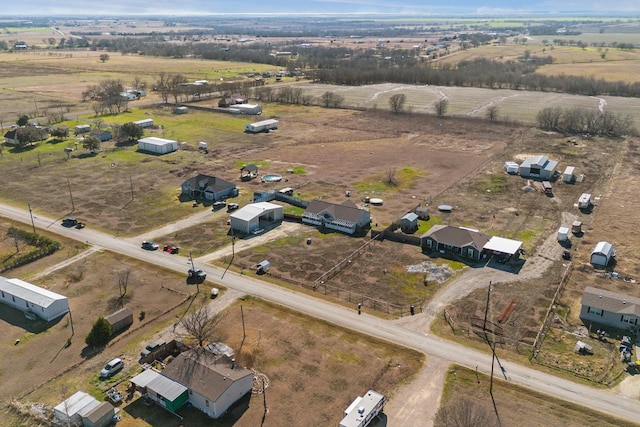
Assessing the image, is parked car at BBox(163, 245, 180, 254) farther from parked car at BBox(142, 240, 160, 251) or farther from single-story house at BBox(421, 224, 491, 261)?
single-story house at BBox(421, 224, 491, 261)

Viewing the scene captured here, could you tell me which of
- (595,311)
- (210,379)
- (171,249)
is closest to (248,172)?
(171,249)

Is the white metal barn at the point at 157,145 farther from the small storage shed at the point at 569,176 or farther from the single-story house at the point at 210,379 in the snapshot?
the small storage shed at the point at 569,176

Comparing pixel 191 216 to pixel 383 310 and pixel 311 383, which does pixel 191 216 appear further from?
pixel 311 383

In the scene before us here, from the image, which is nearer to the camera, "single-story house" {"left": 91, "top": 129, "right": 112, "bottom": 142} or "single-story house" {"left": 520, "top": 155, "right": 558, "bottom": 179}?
"single-story house" {"left": 520, "top": 155, "right": 558, "bottom": 179}

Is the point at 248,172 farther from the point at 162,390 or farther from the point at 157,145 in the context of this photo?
the point at 162,390

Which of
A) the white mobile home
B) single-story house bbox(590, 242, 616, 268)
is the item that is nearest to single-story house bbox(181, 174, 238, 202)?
single-story house bbox(590, 242, 616, 268)

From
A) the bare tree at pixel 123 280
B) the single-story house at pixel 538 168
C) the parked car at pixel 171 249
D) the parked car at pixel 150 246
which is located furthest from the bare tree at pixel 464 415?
the single-story house at pixel 538 168
